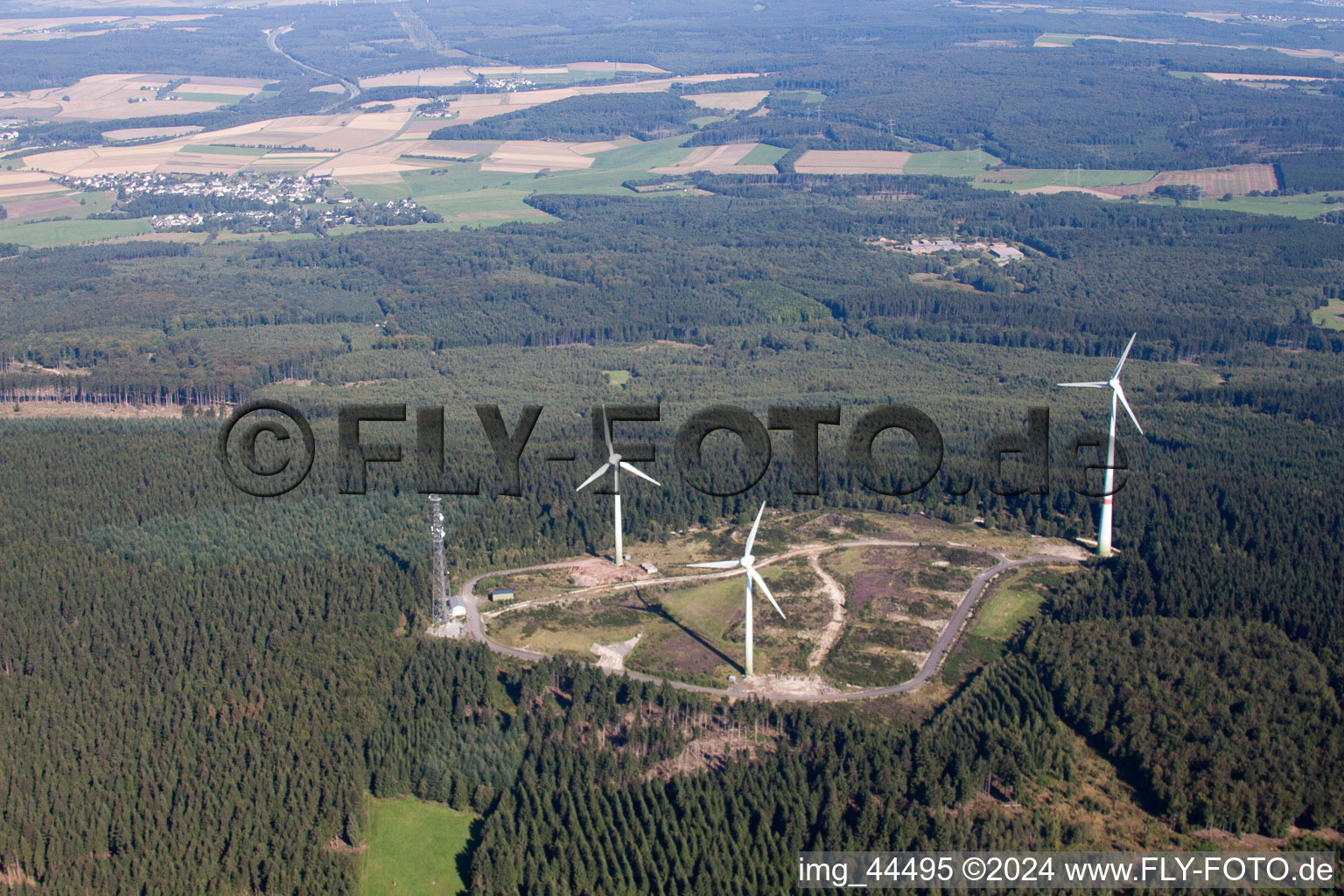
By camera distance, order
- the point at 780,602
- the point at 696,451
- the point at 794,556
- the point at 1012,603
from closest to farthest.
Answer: the point at 1012,603 < the point at 780,602 < the point at 794,556 < the point at 696,451

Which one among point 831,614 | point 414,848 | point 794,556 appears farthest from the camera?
point 794,556

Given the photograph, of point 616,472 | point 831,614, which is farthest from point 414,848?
point 831,614

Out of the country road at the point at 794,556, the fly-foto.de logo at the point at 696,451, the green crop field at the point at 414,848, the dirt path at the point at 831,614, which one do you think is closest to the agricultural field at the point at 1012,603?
the country road at the point at 794,556

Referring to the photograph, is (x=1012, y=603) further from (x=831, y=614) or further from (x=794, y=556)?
(x=794, y=556)

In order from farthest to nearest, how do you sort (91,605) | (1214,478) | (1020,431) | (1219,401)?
(1219,401), (1020,431), (1214,478), (91,605)

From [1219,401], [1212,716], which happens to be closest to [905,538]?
[1212,716]

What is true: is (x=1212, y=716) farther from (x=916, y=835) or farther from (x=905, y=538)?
(x=905, y=538)

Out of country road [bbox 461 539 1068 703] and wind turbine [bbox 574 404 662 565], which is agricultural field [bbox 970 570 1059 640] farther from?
wind turbine [bbox 574 404 662 565]
